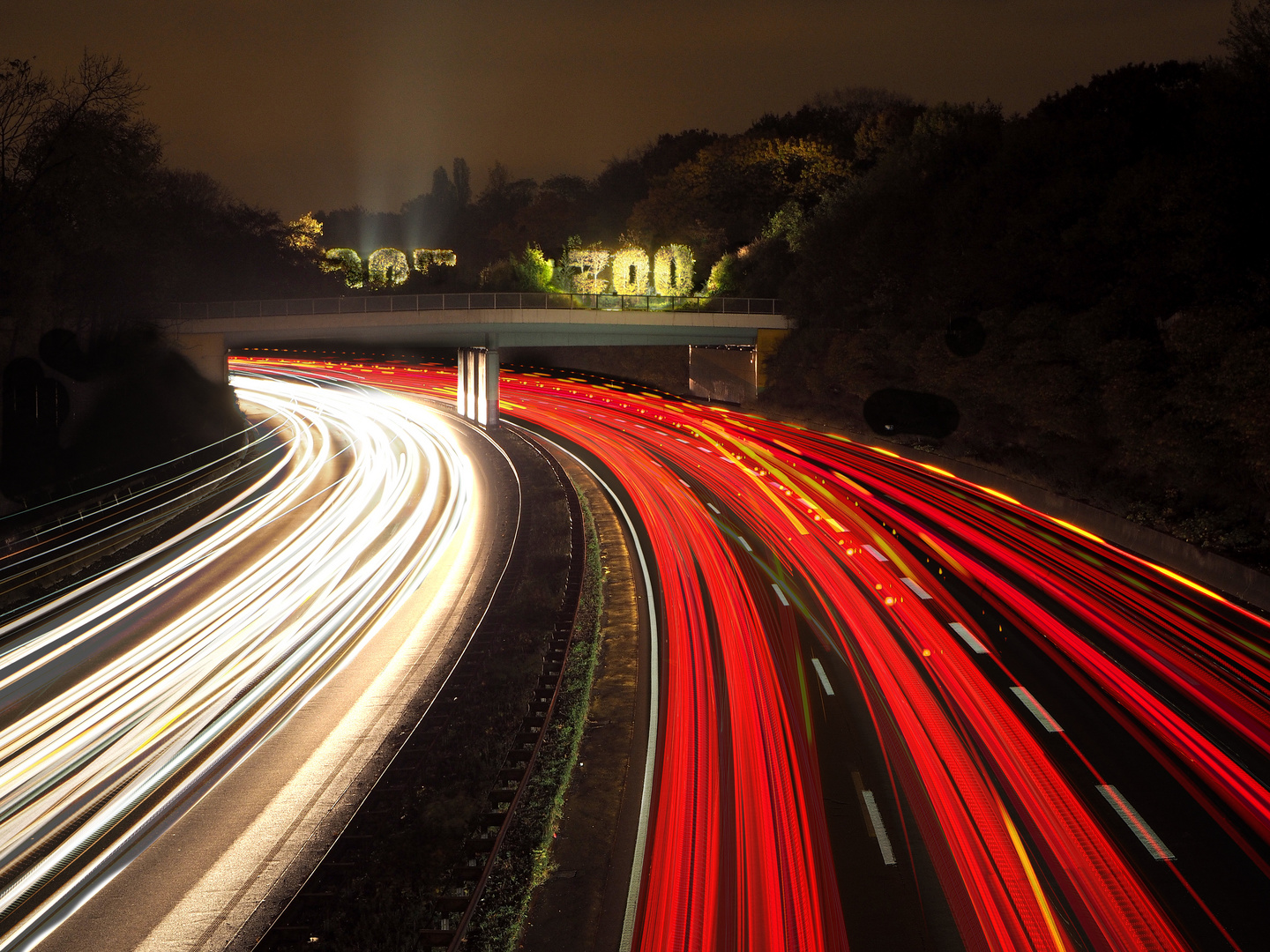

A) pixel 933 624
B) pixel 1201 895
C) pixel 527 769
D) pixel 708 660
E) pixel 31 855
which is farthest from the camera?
pixel 933 624

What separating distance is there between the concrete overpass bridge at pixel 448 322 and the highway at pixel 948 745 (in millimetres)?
27008

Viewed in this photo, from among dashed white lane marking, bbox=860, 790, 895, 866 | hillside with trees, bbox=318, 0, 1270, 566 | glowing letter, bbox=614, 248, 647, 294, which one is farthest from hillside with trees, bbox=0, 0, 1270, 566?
dashed white lane marking, bbox=860, 790, 895, 866

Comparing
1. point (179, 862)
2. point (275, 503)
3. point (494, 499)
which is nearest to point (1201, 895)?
point (179, 862)

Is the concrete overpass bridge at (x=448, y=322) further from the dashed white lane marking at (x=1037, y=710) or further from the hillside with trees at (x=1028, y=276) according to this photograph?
the dashed white lane marking at (x=1037, y=710)

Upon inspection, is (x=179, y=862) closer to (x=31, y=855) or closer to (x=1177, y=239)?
(x=31, y=855)

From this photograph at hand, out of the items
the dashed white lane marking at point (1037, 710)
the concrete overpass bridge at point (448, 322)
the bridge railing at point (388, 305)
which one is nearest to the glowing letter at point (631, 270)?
the concrete overpass bridge at point (448, 322)

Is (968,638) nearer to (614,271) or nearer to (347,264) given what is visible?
(614,271)

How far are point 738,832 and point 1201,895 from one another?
577 cm

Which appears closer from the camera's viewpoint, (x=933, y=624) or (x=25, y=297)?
(x=933, y=624)

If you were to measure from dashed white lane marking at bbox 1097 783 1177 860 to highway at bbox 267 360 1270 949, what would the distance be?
3 centimetres

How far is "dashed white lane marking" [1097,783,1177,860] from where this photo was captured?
12.5m

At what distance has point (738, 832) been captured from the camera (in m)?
12.7

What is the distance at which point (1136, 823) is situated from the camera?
1322 centimetres

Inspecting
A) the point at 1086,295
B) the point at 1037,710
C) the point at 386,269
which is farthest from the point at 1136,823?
the point at 386,269
